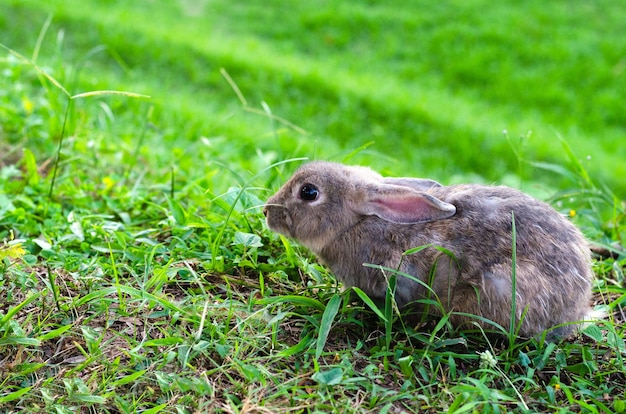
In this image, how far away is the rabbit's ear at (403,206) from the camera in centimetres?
349

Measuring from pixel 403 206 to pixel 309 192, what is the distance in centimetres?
56

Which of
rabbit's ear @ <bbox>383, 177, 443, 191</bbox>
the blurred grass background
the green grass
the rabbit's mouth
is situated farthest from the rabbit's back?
the blurred grass background

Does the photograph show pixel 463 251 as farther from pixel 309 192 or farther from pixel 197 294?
pixel 197 294

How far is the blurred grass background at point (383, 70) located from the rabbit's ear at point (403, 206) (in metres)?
4.21

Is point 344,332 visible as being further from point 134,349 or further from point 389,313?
point 134,349

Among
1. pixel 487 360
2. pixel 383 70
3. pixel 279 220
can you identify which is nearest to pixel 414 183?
pixel 279 220

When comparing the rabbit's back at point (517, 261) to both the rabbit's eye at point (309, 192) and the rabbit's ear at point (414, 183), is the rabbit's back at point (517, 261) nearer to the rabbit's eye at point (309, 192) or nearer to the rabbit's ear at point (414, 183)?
the rabbit's ear at point (414, 183)

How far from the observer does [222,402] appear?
9.73ft

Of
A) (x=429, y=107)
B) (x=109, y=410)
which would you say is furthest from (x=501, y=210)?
(x=429, y=107)

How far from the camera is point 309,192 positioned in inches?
154

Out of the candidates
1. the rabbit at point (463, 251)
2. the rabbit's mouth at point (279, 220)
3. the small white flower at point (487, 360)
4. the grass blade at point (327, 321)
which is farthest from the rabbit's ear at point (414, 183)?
the small white flower at point (487, 360)

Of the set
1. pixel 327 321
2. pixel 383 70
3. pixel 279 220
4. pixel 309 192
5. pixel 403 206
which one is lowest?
pixel 383 70

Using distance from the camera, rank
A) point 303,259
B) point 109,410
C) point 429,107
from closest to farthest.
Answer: point 109,410
point 303,259
point 429,107

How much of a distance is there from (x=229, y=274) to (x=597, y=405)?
1.90 metres
